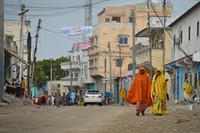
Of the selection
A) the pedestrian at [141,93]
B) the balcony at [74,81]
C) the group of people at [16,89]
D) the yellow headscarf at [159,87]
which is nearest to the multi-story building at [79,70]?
the balcony at [74,81]

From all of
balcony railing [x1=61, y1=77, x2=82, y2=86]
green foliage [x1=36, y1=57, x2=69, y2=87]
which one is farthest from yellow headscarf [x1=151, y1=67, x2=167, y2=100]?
green foliage [x1=36, y1=57, x2=69, y2=87]

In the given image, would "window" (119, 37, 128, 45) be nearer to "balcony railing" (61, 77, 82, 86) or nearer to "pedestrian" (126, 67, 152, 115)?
"balcony railing" (61, 77, 82, 86)

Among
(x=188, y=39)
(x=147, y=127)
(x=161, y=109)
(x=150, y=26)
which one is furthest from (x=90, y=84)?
(x=147, y=127)

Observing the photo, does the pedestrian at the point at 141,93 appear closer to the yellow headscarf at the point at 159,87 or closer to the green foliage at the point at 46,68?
the yellow headscarf at the point at 159,87

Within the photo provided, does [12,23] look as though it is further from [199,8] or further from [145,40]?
[199,8]

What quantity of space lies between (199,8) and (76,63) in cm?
5790

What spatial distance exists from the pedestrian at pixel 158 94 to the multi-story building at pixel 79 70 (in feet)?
209

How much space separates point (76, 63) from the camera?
93750 mm

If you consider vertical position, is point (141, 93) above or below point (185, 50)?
below

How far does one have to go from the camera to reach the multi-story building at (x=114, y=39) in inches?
2931

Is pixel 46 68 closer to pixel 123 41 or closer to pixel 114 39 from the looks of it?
pixel 114 39

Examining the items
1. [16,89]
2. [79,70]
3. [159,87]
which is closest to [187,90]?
[16,89]

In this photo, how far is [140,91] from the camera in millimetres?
19531

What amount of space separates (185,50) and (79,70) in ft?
171
